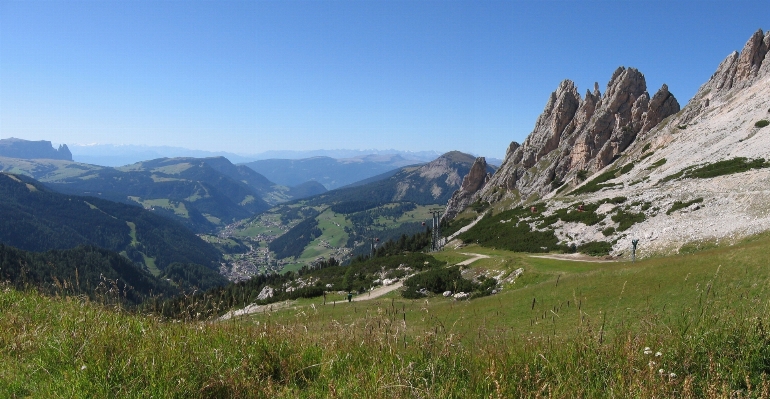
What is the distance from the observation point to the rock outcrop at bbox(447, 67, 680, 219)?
328 feet

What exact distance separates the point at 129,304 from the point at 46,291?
2.27m

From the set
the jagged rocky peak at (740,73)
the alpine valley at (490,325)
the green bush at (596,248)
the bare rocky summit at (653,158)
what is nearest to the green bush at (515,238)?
the alpine valley at (490,325)

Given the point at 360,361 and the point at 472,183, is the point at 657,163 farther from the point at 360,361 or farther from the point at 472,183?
the point at 472,183

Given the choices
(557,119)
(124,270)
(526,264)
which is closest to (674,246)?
(526,264)

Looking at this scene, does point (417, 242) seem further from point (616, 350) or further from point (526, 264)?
point (616, 350)

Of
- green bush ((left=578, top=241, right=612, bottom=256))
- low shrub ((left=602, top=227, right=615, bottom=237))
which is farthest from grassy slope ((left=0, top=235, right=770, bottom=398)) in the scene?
low shrub ((left=602, top=227, right=615, bottom=237))

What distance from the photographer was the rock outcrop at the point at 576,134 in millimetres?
100000

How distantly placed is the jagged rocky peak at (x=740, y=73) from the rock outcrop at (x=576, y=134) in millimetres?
10454

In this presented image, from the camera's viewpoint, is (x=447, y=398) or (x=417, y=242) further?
(x=417, y=242)

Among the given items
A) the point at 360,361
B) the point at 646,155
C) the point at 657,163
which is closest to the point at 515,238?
the point at 657,163

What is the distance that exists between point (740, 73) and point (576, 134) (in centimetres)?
3942

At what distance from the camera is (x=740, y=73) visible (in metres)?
86.8

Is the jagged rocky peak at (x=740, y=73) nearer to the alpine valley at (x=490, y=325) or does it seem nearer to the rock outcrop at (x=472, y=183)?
the alpine valley at (x=490, y=325)

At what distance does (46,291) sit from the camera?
958cm
